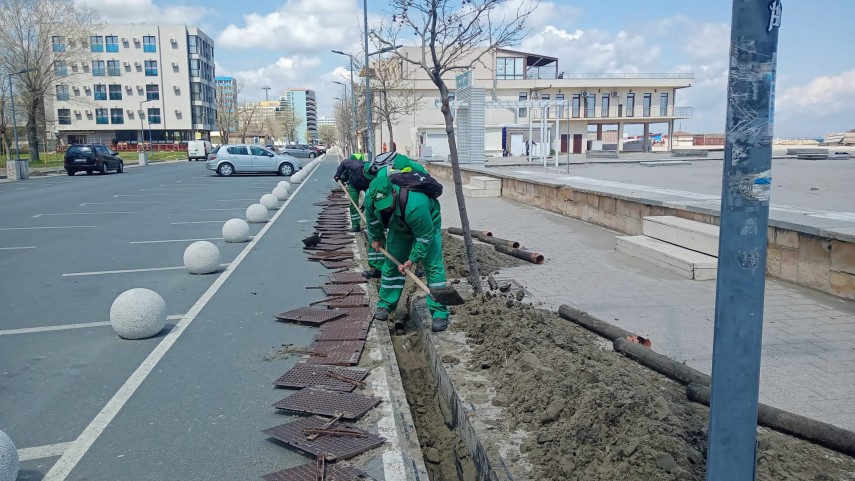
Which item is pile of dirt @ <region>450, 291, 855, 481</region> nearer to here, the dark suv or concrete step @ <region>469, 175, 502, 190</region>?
concrete step @ <region>469, 175, 502, 190</region>

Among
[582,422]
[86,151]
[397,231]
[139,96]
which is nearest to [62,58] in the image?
[86,151]

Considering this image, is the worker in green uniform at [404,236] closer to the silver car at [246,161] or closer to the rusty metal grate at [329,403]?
the rusty metal grate at [329,403]

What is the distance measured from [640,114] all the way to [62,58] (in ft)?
159

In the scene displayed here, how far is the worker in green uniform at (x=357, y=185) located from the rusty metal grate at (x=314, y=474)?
3.84 metres

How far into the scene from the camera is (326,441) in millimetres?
3816

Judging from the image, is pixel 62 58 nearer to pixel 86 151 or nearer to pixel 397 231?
pixel 86 151

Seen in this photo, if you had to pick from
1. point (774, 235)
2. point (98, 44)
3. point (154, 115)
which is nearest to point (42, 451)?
point (774, 235)

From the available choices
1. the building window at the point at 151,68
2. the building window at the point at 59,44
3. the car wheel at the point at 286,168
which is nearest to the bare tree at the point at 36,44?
the building window at the point at 59,44

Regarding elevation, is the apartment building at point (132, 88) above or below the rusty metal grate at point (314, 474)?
above

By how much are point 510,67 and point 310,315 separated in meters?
57.1

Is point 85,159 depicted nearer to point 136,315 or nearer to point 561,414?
point 136,315

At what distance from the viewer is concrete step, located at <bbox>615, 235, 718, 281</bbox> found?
7.54 m

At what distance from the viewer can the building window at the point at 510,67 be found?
196 ft

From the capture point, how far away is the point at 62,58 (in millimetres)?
44500
